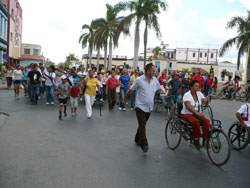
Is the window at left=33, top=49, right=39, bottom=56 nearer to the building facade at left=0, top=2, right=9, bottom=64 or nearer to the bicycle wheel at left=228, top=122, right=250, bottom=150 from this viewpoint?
the building facade at left=0, top=2, right=9, bottom=64

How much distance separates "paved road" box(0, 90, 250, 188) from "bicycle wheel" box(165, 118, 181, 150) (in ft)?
0.56

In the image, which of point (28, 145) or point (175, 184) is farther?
point (28, 145)

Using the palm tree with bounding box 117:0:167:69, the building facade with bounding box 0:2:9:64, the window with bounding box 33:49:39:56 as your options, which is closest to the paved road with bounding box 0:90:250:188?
the palm tree with bounding box 117:0:167:69

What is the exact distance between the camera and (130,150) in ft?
19.5

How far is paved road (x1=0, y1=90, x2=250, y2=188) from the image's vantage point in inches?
165

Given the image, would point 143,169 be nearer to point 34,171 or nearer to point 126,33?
point 34,171

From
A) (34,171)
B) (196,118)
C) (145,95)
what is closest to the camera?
(34,171)

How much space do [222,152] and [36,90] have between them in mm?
9929

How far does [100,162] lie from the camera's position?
16.6 ft

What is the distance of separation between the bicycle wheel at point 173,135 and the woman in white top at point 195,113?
0.45m

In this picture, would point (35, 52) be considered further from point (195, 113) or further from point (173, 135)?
point (195, 113)

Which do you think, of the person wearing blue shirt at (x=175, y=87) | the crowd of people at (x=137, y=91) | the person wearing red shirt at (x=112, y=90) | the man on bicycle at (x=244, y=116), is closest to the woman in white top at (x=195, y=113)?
the crowd of people at (x=137, y=91)

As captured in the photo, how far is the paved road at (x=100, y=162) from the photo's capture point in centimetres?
419

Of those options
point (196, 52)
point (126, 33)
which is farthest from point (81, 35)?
point (196, 52)
